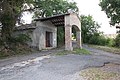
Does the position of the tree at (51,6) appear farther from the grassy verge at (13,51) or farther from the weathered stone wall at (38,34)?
the grassy verge at (13,51)

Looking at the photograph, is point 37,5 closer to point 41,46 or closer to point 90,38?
point 41,46

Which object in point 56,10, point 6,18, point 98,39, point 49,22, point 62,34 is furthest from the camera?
point 98,39

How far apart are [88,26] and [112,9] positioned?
1364cm

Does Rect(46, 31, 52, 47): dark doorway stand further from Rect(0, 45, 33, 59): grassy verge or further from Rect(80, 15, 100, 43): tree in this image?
Rect(80, 15, 100, 43): tree

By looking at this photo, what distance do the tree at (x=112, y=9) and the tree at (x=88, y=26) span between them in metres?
12.2

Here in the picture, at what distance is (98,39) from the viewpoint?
124ft

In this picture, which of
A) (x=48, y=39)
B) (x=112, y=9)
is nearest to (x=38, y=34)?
(x=48, y=39)

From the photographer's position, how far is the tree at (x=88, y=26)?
124 ft


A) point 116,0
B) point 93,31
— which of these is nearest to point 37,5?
point 116,0

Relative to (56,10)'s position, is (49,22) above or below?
below

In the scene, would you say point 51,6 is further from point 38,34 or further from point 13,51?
point 13,51

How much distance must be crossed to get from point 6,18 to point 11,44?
305 centimetres

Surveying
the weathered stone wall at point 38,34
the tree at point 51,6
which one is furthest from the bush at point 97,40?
the weathered stone wall at point 38,34

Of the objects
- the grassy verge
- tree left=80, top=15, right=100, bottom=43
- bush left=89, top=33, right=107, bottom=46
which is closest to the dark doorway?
the grassy verge
